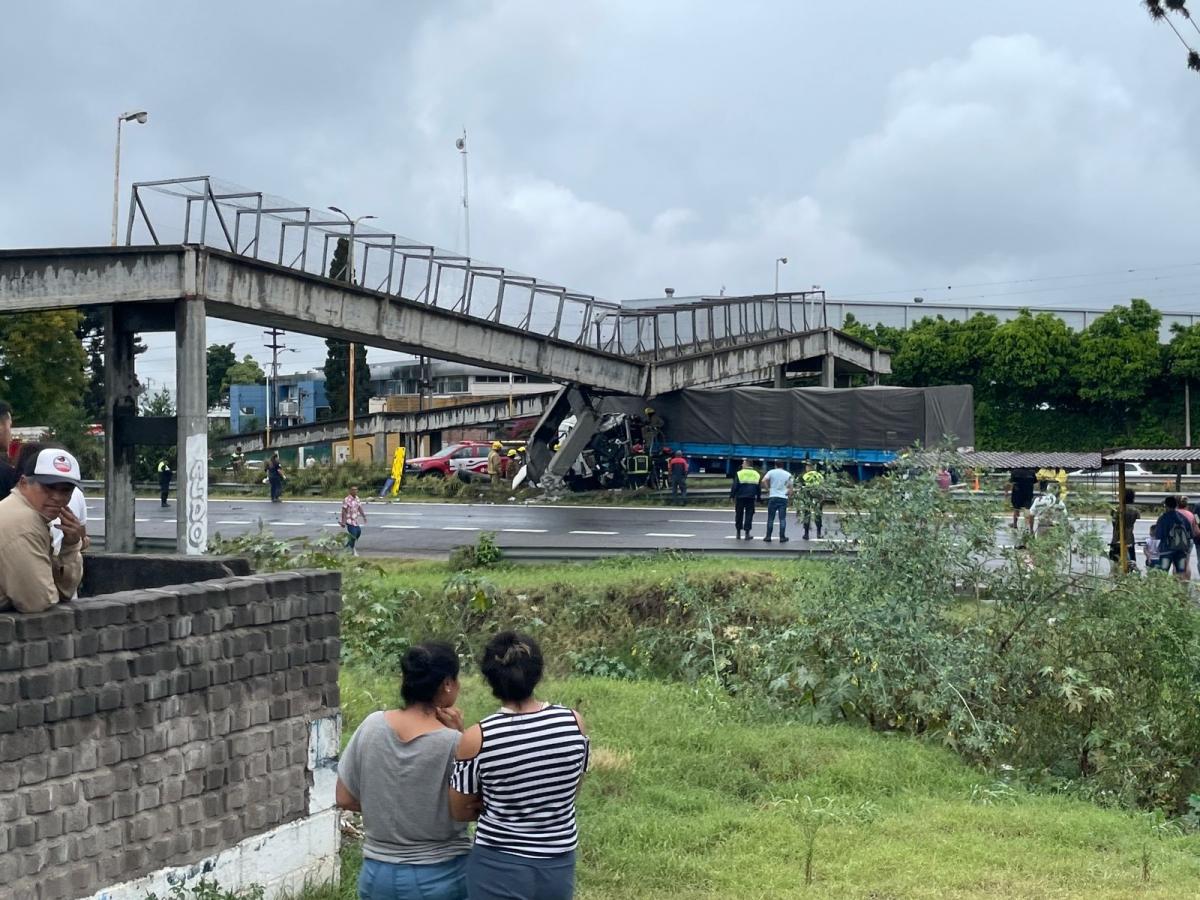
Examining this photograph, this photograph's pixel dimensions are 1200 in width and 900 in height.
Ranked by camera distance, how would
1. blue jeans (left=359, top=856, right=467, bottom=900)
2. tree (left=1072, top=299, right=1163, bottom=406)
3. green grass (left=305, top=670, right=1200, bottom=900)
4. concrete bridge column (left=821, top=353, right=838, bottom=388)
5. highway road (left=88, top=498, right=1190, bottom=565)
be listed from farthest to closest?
tree (left=1072, top=299, right=1163, bottom=406), concrete bridge column (left=821, top=353, right=838, bottom=388), highway road (left=88, top=498, right=1190, bottom=565), green grass (left=305, top=670, right=1200, bottom=900), blue jeans (left=359, top=856, right=467, bottom=900)

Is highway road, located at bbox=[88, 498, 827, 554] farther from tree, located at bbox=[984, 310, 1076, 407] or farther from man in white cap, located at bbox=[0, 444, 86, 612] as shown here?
tree, located at bbox=[984, 310, 1076, 407]

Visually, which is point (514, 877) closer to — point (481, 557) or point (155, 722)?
point (155, 722)

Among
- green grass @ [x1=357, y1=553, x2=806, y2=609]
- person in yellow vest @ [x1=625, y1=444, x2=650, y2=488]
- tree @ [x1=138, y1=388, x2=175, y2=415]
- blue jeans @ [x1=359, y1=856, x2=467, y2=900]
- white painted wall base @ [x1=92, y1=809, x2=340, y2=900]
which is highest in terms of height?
tree @ [x1=138, y1=388, x2=175, y2=415]

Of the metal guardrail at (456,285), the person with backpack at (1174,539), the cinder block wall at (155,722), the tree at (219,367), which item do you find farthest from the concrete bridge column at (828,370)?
the tree at (219,367)

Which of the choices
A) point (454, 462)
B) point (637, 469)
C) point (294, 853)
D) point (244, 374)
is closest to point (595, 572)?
point (294, 853)

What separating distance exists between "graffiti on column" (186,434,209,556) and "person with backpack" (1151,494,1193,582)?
1501cm

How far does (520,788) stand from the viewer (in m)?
4.71

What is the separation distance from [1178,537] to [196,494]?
15.5 meters

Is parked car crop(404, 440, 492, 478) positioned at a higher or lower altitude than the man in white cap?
higher

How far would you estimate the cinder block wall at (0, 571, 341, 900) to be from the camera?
5.55 meters

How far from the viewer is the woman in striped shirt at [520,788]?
4.71 metres

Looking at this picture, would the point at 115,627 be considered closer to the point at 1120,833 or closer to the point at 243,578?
the point at 243,578

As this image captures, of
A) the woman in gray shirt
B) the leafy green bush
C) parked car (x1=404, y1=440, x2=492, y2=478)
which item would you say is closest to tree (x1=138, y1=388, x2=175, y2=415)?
parked car (x1=404, y1=440, x2=492, y2=478)

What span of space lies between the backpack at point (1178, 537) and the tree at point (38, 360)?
29016 mm
